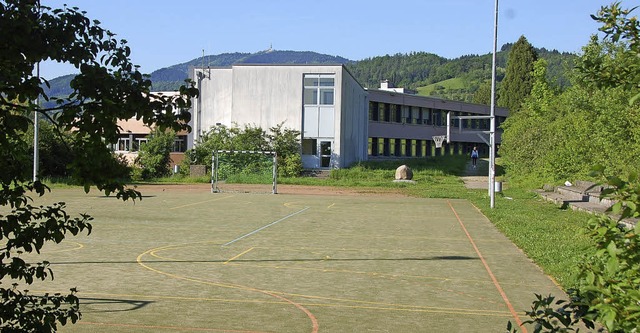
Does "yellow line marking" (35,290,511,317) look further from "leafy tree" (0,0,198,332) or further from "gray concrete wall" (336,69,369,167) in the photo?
"gray concrete wall" (336,69,369,167)

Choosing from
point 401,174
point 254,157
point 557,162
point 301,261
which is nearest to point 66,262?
point 301,261

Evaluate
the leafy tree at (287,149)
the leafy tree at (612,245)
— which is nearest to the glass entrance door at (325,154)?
the leafy tree at (287,149)

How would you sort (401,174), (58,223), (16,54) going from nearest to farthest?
1. (16,54)
2. (58,223)
3. (401,174)

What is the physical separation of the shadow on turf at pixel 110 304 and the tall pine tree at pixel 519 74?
87745 mm

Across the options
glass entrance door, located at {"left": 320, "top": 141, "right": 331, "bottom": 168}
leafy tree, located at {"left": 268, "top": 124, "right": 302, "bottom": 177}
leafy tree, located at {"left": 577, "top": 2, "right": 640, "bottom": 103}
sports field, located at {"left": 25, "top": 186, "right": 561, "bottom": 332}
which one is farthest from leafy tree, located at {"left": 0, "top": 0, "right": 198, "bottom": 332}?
glass entrance door, located at {"left": 320, "top": 141, "right": 331, "bottom": 168}

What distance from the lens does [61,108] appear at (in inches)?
167

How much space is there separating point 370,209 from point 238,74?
29.1 meters

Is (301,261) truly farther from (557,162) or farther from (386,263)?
(557,162)

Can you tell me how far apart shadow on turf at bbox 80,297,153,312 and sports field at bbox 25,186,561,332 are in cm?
1

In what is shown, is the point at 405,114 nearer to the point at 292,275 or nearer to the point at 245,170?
the point at 245,170

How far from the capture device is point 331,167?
2210 inches

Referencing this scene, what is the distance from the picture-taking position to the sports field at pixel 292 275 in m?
9.39

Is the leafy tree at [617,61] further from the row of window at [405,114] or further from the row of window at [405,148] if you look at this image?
the row of window at [405,114]

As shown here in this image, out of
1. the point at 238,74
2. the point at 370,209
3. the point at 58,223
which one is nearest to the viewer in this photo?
the point at 58,223
